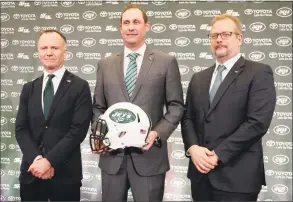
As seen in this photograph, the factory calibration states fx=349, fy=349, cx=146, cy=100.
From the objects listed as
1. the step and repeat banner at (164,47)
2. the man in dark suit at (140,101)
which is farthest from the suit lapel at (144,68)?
the step and repeat banner at (164,47)

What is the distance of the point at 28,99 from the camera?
9.00ft

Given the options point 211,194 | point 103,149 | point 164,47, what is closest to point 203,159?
point 211,194

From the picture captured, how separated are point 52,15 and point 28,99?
257 centimetres

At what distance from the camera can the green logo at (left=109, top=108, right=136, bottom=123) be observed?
226cm

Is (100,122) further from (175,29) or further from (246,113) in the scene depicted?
(175,29)

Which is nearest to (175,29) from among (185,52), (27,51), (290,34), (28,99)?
(185,52)

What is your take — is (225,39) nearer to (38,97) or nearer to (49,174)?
(38,97)

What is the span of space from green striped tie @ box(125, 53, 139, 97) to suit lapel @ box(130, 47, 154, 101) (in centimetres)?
4

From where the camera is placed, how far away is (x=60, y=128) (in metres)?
2.64

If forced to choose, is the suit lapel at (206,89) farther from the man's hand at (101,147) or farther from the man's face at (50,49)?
the man's face at (50,49)

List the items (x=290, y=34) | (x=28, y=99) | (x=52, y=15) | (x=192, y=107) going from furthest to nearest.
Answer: (x=52, y=15) → (x=290, y=34) → (x=28, y=99) → (x=192, y=107)

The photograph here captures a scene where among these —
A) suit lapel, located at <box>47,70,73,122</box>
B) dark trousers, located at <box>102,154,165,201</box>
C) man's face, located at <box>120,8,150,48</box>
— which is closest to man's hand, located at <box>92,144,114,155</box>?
dark trousers, located at <box>102,154,165,201</box>

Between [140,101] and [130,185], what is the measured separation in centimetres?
59

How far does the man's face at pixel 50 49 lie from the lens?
2.71m
